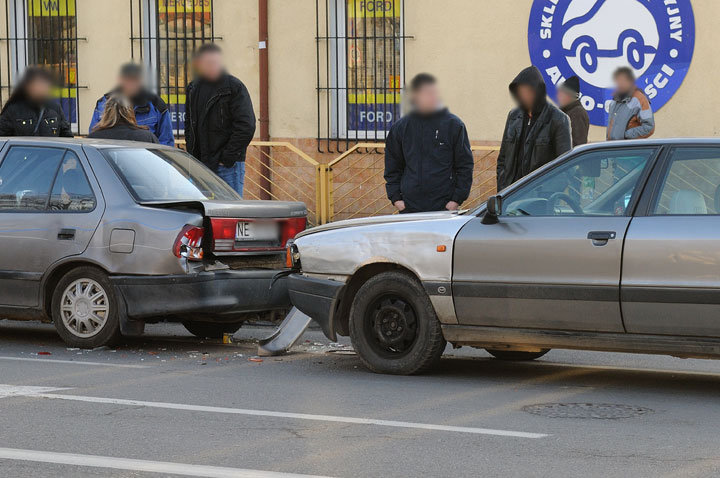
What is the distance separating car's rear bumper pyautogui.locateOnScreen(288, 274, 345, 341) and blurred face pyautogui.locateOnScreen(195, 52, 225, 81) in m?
4.01

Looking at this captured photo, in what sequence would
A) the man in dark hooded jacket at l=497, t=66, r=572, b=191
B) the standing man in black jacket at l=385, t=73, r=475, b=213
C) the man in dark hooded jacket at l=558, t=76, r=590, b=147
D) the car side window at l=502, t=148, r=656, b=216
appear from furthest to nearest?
the man in dark hooded jacket at l=558, t=76, r=590, b=147 → the standing man in black jacket at l=385, t=73, r=475, b=213 → the man in dark hooded jacket at l=497, t=66, r=572, b=191 → the car side window at l=502, t=148, r=656, b=216

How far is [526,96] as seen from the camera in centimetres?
961

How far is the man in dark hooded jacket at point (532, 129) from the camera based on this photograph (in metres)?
9.56

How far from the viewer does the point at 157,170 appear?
9297 mm

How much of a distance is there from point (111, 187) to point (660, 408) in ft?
13.7

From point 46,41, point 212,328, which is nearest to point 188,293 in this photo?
point 212,328

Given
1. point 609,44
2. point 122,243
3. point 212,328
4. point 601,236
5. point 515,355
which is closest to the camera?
point 601,236

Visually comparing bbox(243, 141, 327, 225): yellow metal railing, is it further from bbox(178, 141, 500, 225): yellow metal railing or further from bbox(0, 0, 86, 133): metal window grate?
bbox(0, 0, 86, 133): metal window grate

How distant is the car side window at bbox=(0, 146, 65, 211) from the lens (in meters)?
9.20

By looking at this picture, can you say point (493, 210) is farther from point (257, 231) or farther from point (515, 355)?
point (257, 231)

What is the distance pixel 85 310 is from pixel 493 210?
3.15 m

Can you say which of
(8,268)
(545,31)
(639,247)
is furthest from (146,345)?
(545,31)

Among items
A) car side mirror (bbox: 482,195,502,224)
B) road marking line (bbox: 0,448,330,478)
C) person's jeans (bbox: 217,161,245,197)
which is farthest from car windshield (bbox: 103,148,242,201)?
road marking line (bbox: 0,448,330,478)

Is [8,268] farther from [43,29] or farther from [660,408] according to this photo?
[43,29]
